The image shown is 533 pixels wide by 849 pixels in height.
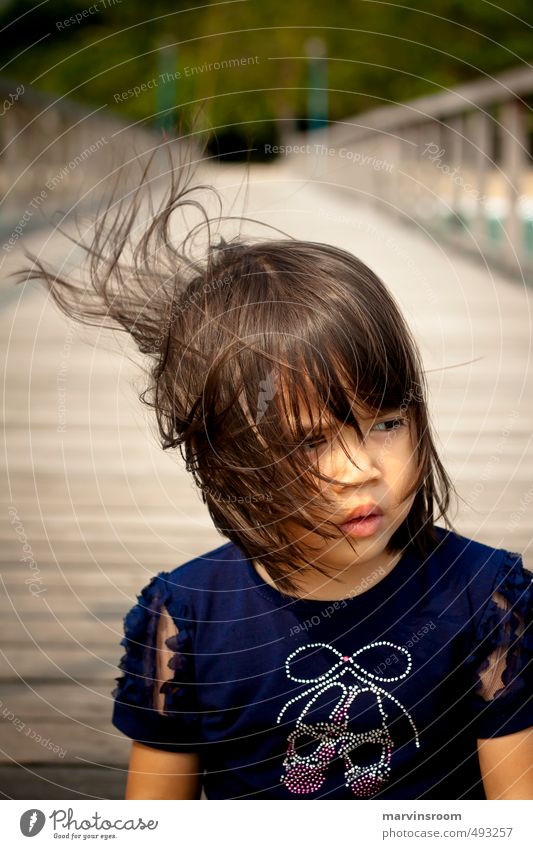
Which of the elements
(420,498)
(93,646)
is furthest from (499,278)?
(420,498)

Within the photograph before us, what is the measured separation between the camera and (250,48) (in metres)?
4.42

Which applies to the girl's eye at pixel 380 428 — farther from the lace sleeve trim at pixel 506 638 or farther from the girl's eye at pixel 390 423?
the lace sleeve trim at pixel 506 638

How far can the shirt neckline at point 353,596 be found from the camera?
1.02 metres

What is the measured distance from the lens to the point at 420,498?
3.49 feet

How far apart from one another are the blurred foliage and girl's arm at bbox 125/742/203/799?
0.56m

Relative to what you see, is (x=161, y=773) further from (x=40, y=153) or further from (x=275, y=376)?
(x=40, y=153)

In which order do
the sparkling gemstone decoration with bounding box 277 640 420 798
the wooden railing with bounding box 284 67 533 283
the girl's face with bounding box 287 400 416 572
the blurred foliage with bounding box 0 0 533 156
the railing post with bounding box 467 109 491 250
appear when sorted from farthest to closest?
the railing post with bounding box 467 109 491 250 → the wooden railing with bounding box 284 67 533 283 → the blurred foliage with bounding box 0 0 533 156 → the sparkling gemstone decoration with bounding box 277 640 420 798 → the girl's face with bounding box 287 400 416 572

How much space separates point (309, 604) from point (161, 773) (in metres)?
0.21

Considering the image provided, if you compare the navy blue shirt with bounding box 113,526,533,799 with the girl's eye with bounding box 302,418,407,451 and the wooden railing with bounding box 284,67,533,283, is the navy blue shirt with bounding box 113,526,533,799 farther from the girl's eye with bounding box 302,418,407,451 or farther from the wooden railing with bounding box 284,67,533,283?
the wooden railing with bounding box 284,67,533,283

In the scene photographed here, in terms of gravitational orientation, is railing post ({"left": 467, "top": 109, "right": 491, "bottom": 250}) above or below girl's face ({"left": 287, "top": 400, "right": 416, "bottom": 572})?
above
